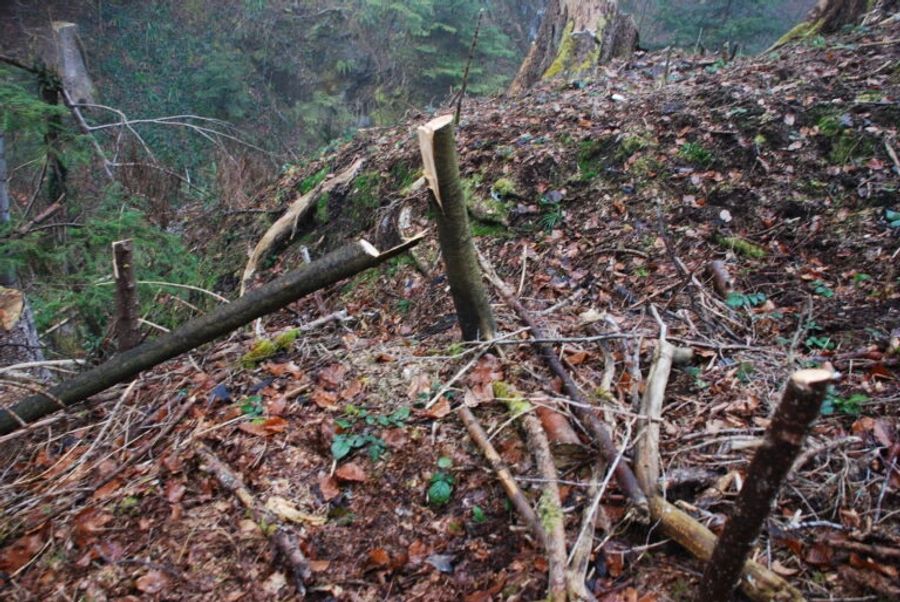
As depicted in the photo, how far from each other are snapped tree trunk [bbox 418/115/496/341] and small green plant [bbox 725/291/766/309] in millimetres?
1425

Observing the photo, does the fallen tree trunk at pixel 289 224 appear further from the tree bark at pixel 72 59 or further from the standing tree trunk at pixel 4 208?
the tree bark at pixel 72 59

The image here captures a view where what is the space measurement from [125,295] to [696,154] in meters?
4.11

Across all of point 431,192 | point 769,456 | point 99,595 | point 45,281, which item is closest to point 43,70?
point 45,281

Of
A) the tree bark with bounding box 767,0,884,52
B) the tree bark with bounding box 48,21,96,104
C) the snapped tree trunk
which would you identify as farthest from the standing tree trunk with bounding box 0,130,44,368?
the tree bark with bounding box 48,21,96,104

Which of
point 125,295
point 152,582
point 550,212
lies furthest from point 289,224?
point 152,582

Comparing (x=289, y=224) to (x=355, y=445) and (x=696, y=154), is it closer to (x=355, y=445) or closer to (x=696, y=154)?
(x=355, y=445)

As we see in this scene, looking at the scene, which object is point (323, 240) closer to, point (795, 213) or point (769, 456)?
point (795, 213)

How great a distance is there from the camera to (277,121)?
16016 mm

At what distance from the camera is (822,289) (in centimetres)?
289

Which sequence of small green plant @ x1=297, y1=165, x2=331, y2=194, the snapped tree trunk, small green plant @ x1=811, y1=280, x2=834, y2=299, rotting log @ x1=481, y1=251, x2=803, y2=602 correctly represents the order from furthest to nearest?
1. small green plant @ x1=297, y1=165, x2=331, y2=194
2. small green plant @ x1=811, y1=280, x2=834, y2=299
3. the snapped tree trunk
4. rotting log @ x1=481, y1=251, x2=803, y2=602

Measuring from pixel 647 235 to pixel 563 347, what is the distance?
4.87 feet

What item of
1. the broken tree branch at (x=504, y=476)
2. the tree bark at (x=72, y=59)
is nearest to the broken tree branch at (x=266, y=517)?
the broken tree branch at (x=504, y=476)

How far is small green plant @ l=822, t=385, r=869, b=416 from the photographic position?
6.78 ft

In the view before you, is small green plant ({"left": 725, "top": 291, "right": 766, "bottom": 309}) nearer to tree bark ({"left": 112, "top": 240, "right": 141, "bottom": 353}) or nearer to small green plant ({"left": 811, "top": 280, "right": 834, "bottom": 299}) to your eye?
small green plant ({"left": 811, "top": 280, "right": 834, "bottom": 299})
